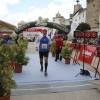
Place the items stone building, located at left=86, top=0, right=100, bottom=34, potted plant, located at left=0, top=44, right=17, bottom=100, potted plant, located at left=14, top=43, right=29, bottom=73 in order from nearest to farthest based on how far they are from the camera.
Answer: potted plant, located at left=0, top=44, right=17, bottom=100
potted plant, located at left=14, top=43, right=29, bottom=73
stone building, located at left=86, top=0, right=100, bottom=34

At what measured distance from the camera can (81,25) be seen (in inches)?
2133

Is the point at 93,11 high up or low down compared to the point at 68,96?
up

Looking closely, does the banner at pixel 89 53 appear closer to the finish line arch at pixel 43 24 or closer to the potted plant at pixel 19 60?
the potted plant at pixel 19 60

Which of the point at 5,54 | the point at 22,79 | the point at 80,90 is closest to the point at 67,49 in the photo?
the point at 22,79

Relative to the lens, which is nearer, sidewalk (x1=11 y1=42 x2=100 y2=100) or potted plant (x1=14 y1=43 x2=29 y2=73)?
sidewalk (x1=11 y1=42 x2=100 y2=100)

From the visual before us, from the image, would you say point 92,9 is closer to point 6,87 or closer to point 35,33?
point 35,33

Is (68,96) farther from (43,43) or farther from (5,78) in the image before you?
(43,43)

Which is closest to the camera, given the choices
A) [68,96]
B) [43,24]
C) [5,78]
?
[5,78]

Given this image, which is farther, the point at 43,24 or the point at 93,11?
the point at 93,11

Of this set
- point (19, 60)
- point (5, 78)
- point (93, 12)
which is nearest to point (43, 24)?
point (19, 60)

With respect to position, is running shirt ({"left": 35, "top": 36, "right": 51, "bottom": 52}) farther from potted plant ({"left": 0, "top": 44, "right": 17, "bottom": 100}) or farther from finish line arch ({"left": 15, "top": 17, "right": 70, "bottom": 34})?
finish line arch ({"left": 15, "top": 17, "right": 70, "bottom": 34})

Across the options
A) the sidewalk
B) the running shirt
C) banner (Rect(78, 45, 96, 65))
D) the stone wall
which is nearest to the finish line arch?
banner (Rect(78, 45, 96, 65))

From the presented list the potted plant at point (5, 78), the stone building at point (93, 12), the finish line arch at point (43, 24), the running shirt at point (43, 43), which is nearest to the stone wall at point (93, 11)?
the stone building at point (93, 12)

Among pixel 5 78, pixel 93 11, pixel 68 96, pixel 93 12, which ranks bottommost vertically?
pixel 68 96
